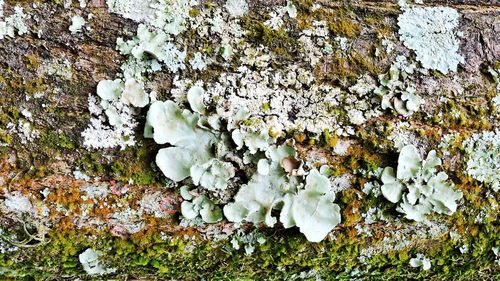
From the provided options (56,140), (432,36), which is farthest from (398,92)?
(56,140)

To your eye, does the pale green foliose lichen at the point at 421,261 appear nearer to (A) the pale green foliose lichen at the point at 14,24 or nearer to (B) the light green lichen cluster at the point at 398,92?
(B) the light green lichen cluster at the point at 398,92

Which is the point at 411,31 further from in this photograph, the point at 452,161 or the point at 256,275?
the point at 256,275

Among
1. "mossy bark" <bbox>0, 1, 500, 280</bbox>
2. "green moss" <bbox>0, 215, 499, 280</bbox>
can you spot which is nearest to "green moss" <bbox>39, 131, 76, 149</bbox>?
"mossy bark" <bbox>0, 1, 500, 280</bbox>

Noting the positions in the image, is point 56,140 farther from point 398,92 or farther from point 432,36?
point 432,36

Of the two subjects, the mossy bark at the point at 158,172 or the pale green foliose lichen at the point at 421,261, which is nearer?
the mossy bark at the point at 158,172

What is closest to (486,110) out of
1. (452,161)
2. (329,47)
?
(452,161)

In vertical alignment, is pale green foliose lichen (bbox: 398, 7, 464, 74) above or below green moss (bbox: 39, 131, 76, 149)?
above

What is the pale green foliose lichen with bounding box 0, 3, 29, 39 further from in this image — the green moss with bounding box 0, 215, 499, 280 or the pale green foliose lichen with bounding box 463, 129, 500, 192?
the pale green foliose lichen with bounding box 463, 129, 500, 192

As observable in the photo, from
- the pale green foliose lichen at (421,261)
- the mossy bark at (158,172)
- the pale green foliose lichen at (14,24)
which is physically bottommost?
the pale green foliose lichen at (421,261)

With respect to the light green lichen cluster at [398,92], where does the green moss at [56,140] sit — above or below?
below

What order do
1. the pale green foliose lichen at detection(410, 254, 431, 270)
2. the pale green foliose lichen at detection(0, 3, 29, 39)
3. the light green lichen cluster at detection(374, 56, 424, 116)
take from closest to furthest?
the pale green foliose lichen at detection(0, 3, 29, 39) < the light green lichen cluster at detection(374, 56, 424, 116) < the pale green foliose lichen at detection(410, 254, 431, 270)

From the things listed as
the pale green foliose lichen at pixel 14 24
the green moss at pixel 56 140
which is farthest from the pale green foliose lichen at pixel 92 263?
the pale green foliose lichen at pixel 14 24
